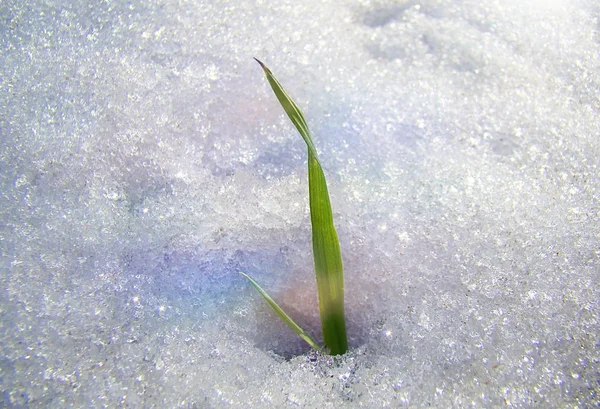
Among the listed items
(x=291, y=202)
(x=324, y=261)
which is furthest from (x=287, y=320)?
(x=291, y=202)

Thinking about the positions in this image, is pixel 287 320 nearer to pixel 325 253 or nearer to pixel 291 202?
pixel 325 253

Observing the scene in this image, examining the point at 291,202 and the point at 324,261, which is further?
the point at 291,202

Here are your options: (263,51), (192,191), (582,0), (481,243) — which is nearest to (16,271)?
(192,191)

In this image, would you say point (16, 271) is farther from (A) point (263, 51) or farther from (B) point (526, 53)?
(B) point (526, 53)
